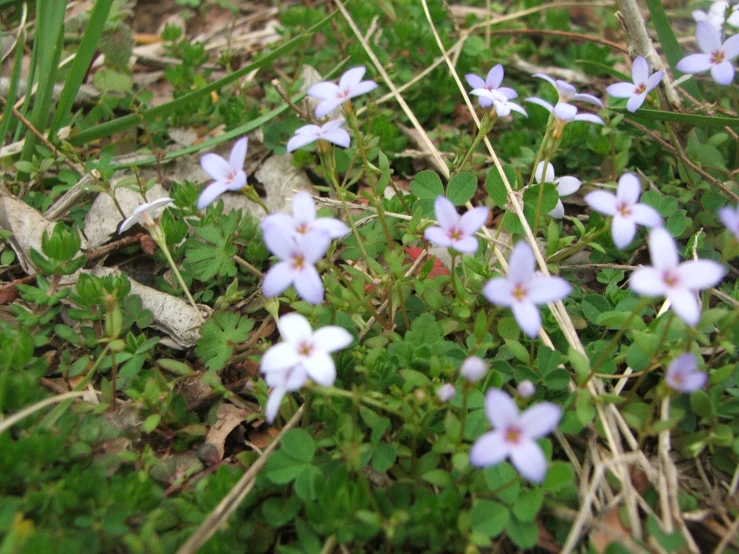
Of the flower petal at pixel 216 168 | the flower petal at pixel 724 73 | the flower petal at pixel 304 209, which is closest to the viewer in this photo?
the flower petal at pixel 304 209

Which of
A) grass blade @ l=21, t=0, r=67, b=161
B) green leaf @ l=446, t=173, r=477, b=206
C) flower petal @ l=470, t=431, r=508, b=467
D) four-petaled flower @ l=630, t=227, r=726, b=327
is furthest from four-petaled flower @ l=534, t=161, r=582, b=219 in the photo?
grass blade @ l=21, t=0, r=67, b=161

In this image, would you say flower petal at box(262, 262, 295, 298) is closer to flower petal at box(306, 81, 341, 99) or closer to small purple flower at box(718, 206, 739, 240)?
flower petal at box(306, 81, 341, 99)

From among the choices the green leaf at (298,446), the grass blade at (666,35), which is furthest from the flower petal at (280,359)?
the grass blade at (666,35)

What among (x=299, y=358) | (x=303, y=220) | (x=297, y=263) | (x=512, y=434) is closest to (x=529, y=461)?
(x=512, y=434)

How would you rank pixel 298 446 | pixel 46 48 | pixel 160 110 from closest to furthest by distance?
pixel 298 446 < pixel 46 48 < pixel 160 110

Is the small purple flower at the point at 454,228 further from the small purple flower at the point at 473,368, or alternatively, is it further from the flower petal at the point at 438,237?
the small purple flower at the point at 473,368

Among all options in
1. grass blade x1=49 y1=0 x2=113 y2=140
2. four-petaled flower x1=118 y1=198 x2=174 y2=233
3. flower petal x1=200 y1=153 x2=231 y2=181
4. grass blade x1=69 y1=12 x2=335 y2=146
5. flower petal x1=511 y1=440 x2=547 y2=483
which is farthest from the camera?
grass blade x1=69 y1=12 x2=335 y2=146

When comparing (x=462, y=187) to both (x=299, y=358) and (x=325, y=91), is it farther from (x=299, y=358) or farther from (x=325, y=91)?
(x=299, y=358)
